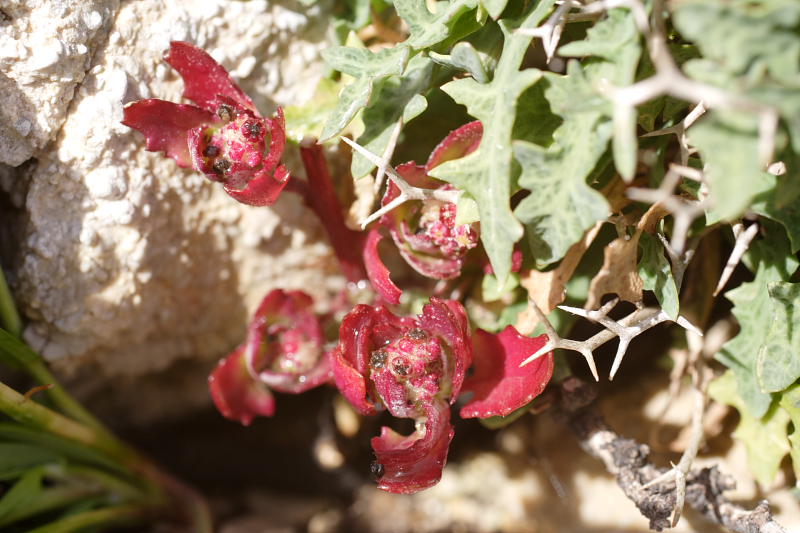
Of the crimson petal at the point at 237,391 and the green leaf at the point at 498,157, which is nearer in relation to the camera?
the green leaf at the point at 498,157

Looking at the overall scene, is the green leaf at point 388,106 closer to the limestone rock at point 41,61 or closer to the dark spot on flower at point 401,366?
the dark spot on flower at point 401,366

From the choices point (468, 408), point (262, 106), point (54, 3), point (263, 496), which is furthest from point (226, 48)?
point (263, 496)

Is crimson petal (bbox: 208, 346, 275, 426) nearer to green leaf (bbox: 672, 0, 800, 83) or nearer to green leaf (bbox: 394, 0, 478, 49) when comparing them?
green leaf (bbox: 394, 0, 478, 49)

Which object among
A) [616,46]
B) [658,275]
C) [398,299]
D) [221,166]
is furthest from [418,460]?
[616,46]

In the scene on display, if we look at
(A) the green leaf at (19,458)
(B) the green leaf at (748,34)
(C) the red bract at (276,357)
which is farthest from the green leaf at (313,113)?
(A) the green leaf at (19,458)

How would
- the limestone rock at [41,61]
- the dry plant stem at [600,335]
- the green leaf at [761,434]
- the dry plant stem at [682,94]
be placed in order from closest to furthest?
1. the dry plant stem at [682,94]
2. the dry plant stem at [600,335]
3. the limestone rock at [41,61]
4. the green leaf at [761,434]

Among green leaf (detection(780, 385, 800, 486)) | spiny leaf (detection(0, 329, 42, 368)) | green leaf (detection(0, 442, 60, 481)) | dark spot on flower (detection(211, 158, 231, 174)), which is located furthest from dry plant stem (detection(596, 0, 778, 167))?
green leaf (detection(0, 442, 60, 481))

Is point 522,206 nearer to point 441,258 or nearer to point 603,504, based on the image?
point 441,258

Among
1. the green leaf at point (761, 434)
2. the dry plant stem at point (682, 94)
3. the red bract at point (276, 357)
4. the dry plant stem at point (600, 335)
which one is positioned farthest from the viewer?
the red bract at point (276, 357)
